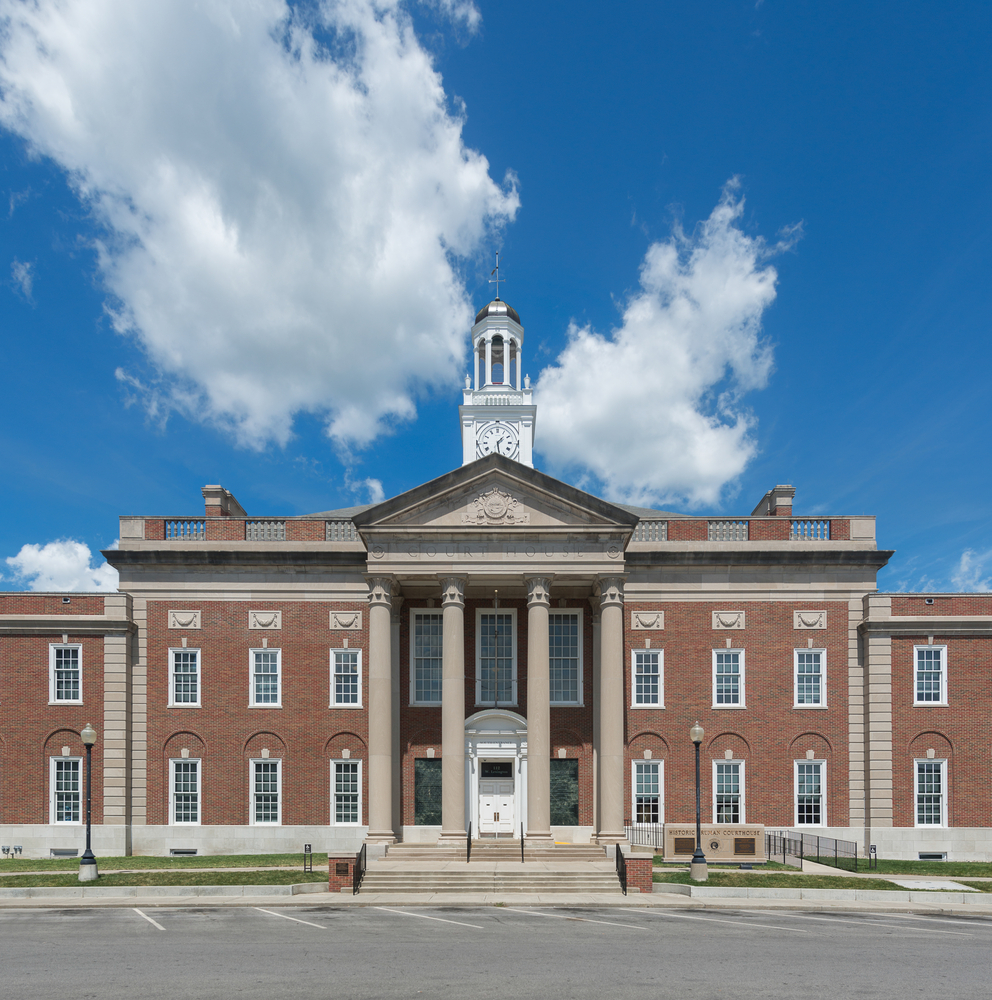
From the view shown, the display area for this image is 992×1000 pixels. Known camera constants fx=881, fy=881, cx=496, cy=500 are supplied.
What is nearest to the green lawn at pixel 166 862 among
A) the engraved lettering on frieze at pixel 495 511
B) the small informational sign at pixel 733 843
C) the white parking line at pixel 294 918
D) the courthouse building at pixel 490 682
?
the courthouse building at pixel 490 682

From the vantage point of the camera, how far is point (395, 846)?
28734 millimetres

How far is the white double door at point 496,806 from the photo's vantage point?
106 ft

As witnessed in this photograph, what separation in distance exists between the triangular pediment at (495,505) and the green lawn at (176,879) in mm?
11187

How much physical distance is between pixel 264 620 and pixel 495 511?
10143mm

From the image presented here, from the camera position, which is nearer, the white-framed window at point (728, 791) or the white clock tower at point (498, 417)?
the white-framed window at point (728, 791)

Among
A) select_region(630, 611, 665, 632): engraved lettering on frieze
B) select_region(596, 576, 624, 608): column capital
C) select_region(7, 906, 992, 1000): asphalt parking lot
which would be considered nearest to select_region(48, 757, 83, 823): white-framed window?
select_region(7, 906, 992, 1000): asphalt parking lot

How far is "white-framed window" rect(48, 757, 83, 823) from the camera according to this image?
3175 cm

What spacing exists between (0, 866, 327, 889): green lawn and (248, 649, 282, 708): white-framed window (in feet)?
25.8

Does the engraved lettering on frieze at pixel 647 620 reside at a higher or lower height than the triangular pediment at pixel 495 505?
lower

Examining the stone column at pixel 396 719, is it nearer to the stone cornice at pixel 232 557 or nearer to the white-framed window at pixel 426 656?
the white-framed window at pixel 426 656

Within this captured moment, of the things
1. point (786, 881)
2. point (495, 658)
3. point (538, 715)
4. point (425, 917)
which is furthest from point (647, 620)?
point (425, 917)

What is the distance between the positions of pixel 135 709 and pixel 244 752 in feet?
14.4

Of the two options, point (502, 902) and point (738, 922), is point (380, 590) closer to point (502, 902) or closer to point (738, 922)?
point (502, 902)

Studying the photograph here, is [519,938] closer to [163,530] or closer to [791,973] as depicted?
[791,973]
